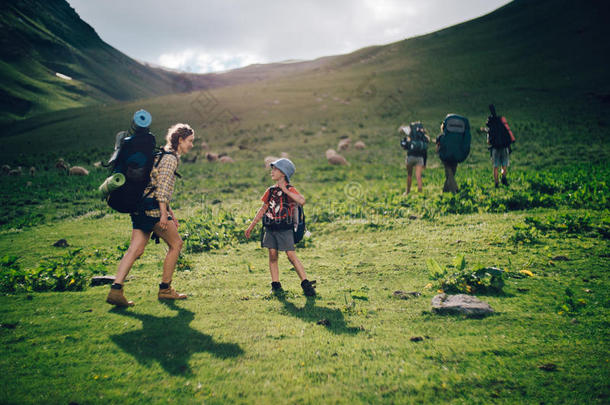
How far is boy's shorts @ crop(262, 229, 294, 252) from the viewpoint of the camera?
6348 millimetres

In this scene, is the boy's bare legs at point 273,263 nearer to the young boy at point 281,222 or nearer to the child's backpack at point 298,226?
the young boy at point 281,222

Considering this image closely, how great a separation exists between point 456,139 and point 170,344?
38.7ft

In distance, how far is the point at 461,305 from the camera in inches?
204

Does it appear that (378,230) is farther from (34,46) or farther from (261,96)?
(34,46)

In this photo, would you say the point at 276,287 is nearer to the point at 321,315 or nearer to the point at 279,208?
the point at 321,315

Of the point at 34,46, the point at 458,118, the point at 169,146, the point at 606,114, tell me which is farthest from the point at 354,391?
the point at 34,46

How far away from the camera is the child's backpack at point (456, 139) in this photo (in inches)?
493

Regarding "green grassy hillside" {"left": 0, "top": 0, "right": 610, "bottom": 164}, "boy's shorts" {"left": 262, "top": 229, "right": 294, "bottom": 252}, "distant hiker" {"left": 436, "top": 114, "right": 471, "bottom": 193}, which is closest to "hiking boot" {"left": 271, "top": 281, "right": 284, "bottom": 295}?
"boy's shorts" {"left": 262, "top": 229, "right": 294, "bottom": 252}

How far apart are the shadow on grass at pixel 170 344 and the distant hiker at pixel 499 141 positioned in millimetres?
12721

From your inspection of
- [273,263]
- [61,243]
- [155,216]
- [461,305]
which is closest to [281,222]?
[273,263]

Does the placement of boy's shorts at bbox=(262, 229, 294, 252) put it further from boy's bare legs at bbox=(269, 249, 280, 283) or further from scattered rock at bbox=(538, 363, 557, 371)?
scattered rock at bbox=(538, 363, 557, 371)

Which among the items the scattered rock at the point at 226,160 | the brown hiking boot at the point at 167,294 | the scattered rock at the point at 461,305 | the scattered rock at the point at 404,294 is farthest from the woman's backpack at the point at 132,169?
the scattered rock at the point at 226,160

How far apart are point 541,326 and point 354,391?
2896 millimetres

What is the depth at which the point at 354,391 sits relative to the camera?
3.60 meters
